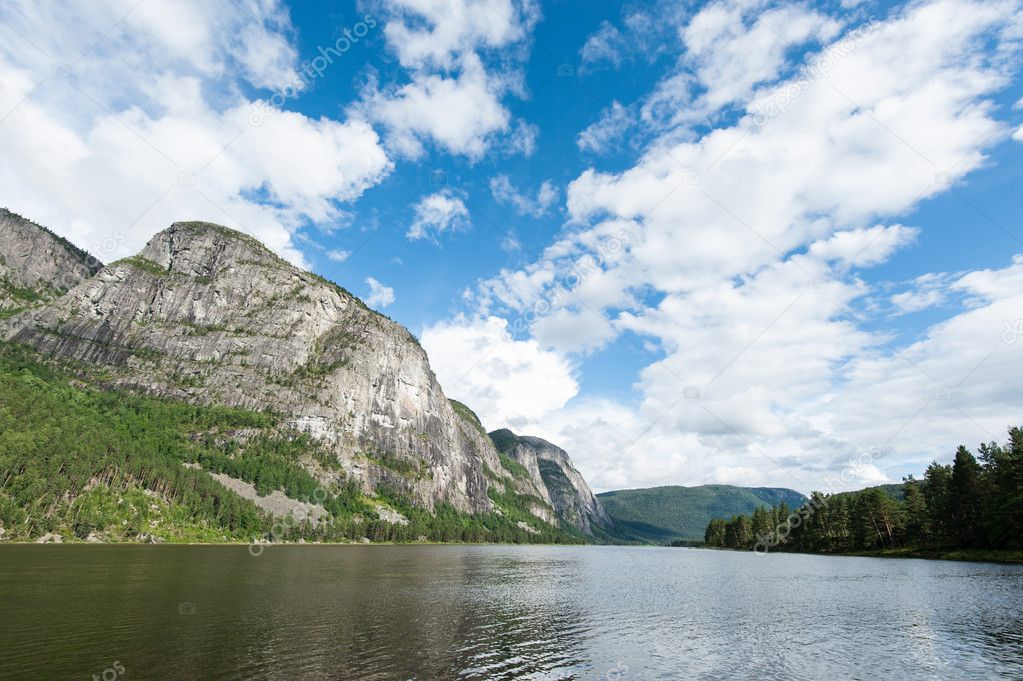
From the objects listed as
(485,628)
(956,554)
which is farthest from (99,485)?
(956,554)

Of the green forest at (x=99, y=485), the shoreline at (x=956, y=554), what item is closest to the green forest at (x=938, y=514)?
the shoreline at (x=956, y=554)

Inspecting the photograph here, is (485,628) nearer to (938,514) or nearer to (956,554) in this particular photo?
(956,554)

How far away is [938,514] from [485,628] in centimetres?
11608

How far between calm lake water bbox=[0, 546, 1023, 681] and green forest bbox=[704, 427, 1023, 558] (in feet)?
94.4

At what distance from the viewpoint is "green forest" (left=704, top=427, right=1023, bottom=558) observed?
3337 inches

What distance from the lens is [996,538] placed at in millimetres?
89375

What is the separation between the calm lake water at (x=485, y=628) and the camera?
2759cm

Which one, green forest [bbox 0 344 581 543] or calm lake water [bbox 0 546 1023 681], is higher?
green forest [bbox 0 344 581 543]

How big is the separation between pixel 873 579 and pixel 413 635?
68952 mm


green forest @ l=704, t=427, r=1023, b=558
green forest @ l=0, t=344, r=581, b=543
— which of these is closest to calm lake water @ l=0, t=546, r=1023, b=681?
green forest @ l=704, t=427, r=1023, b=558

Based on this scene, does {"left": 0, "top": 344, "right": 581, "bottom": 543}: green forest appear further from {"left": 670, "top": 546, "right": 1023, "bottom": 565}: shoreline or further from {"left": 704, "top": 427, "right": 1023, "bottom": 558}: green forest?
{"left": 670, "top": 546, "right": 1023, "bottom": 565}: shoreline

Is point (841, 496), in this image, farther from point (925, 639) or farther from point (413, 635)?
point (413, 635)

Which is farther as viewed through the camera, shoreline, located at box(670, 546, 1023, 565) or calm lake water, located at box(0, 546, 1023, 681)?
shoreline, located at box(670, 546, 1023, 565)

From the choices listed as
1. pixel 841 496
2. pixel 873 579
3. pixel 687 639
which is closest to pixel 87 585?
pixel 687 639
